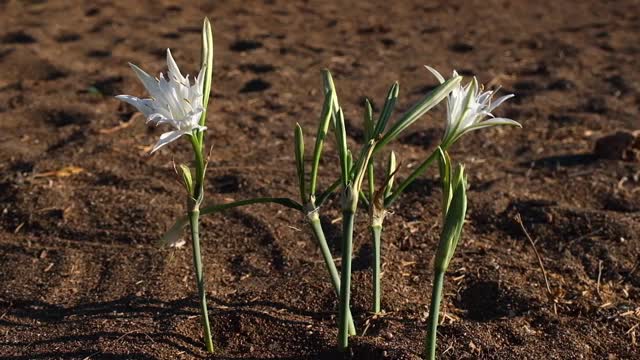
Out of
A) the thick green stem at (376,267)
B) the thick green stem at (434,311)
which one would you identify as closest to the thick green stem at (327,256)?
the thick green stem at (376,267)

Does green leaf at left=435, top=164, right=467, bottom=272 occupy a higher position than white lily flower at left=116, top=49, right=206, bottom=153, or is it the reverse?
white lily flower at left=116, top=49, right=206, bottom=153

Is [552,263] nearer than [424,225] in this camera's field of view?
Yes

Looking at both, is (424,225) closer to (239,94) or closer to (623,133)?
(623,133)

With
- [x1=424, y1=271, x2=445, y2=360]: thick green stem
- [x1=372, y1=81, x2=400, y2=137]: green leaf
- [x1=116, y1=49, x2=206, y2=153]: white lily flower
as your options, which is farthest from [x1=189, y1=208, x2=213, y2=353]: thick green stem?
[x1=424, y1=271, x2=445, y2=360]: thick green stem

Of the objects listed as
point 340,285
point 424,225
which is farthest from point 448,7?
point 340,285

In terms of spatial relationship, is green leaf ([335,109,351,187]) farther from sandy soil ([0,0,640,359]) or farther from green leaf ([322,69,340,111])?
sandy soil ([0,0,640,359])

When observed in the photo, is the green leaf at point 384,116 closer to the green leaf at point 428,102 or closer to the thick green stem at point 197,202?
the green leaf at point 428,102

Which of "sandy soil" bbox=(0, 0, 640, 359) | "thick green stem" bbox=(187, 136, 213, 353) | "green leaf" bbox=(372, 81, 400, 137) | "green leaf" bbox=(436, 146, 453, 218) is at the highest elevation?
"green leaf" bbox=(372, 81, 400, 137)
